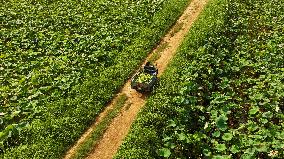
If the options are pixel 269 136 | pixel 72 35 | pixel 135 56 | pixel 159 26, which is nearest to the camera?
pixel 269 136

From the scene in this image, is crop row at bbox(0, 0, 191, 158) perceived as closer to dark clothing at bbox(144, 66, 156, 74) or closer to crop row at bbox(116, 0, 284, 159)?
dark clothing at bbox(144, 66, 156, 74)

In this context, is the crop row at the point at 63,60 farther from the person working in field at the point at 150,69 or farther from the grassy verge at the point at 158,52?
the person working in field at the point at 150,69

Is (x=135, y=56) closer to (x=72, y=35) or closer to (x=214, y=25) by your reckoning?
(x=72, y=35)

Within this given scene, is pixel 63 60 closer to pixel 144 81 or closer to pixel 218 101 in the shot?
pixel 144 81

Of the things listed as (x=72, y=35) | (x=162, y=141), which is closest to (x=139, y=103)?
(x=162, y=141)

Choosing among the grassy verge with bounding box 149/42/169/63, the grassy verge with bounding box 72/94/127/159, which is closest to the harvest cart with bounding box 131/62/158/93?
the grassy verge with bounding box 72/94/127/159

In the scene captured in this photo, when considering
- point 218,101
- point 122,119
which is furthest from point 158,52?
point 218,101
